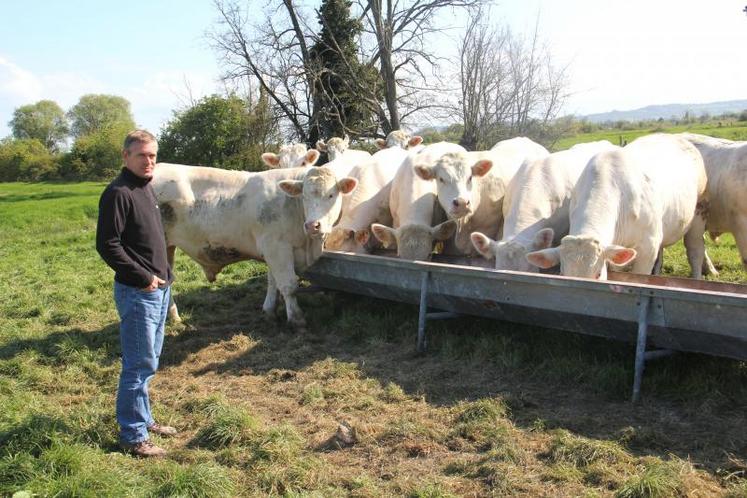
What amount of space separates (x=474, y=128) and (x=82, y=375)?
18460 mm

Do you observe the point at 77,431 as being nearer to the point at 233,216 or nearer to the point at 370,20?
the point at 233,216

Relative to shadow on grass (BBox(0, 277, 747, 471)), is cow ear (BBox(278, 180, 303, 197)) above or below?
above

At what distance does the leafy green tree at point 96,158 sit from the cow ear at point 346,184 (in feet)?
Result: 148

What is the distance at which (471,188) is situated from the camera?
7.92 m

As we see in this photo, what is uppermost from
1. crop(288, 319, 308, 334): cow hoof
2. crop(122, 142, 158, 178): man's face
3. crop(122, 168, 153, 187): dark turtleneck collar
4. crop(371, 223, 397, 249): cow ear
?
crop(122, 142, 158, 178): man's face

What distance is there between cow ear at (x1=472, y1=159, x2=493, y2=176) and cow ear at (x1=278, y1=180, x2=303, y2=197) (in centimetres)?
200

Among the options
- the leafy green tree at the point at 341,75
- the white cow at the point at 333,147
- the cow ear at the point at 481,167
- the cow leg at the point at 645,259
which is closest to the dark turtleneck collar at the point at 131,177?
the cow ear at the point at 481,167

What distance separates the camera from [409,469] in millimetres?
4094

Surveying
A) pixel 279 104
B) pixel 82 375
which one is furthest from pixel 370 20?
pixel 82 375

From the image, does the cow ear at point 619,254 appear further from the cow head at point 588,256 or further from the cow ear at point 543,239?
the cow ear at point 543,239

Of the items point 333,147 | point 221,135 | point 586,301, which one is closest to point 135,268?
point 586,301

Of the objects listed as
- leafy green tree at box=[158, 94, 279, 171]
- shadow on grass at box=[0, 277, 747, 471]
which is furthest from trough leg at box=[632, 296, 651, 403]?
leafy green tree at box=[158, 94, 279, 171]

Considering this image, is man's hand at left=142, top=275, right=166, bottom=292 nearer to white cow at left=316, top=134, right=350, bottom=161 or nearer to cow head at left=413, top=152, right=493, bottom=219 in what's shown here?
cow head at left=413, top=152, right=493, bottom=219

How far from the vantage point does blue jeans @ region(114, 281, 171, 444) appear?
14.5ft
